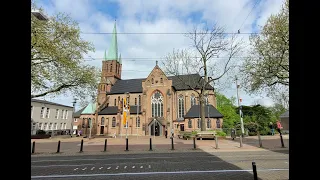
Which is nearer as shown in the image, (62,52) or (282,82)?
(62,52)

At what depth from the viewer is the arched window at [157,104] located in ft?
151

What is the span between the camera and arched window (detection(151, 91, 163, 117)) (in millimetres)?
46094

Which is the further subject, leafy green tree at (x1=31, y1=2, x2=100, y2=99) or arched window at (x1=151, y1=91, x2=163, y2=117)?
arched window at (x1=151, y1=91, x2=163, y2=117)

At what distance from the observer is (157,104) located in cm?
4659

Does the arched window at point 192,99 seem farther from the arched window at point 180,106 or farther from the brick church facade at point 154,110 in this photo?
the arched window at point 180,106

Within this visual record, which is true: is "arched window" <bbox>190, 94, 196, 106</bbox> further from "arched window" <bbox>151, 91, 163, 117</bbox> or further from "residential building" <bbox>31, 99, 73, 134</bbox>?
"residential building" <bbox>31, 99, 73, 134</bbox>

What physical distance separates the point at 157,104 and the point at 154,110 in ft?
5.13

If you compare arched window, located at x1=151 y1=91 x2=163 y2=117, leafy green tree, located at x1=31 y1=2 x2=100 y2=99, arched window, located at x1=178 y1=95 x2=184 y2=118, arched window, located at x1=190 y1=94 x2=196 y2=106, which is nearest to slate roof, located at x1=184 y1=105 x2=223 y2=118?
arched window, located at x1=190 y1=94 x2=196 y2=106

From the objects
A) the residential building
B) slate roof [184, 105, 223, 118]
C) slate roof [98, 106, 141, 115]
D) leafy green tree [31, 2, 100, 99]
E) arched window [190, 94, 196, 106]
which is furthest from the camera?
slate roof [98, 106, 141, 115]

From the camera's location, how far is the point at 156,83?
154ft
